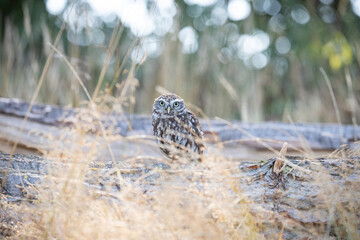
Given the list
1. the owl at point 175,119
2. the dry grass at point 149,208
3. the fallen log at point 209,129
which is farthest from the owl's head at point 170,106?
the dry grass at point 149,208

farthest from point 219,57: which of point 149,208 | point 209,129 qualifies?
point 149,208

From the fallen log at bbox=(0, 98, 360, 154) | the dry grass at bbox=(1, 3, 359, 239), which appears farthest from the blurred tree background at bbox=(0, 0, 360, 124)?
the dry grass at bbox=(1, 3, 359, 239)

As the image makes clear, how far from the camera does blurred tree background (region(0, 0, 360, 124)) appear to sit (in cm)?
377

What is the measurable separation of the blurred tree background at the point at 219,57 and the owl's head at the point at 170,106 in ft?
3.56

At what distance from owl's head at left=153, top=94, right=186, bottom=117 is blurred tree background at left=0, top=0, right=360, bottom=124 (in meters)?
1.09

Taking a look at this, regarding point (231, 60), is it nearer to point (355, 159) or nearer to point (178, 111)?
point (178, 111)

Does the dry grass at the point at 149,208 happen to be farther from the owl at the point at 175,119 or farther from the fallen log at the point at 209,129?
the fallen log at the point at 209,129

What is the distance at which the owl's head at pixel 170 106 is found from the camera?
2525 mm

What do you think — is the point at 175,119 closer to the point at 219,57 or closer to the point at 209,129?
the point at 209,129

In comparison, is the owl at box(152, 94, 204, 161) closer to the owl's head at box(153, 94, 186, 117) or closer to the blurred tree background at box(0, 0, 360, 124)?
the owl's head at box(153, 94, 186, 117)

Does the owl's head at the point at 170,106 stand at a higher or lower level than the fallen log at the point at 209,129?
higher

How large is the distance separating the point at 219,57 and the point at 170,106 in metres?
2.59

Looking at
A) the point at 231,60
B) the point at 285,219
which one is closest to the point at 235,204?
the point at 285,219

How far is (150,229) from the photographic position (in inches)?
46.9
